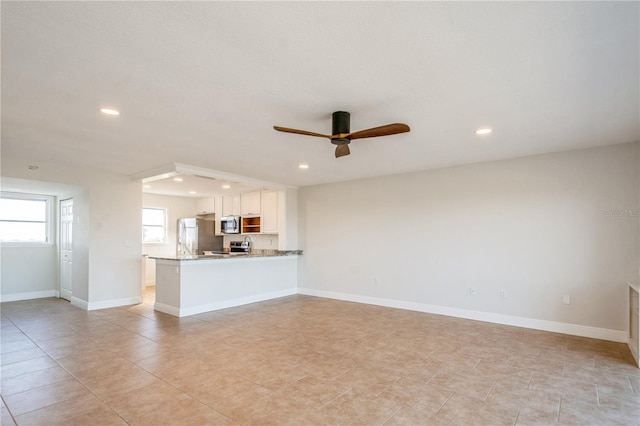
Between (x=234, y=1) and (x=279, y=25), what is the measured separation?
271mm

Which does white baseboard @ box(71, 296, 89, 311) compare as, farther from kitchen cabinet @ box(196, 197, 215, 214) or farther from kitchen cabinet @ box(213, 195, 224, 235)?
kitchen cabinet @ box(196, 197, 215, 214)

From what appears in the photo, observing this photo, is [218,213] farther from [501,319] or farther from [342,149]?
[501,319]

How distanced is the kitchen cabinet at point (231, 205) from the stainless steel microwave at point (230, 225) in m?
0.14

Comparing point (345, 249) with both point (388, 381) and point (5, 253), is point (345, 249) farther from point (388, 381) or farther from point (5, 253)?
point (5, 253)

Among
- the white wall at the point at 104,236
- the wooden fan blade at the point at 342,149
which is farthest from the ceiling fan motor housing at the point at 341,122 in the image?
the white wall at the point at 104,236

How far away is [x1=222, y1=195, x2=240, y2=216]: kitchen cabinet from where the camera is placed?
8102 millimetres

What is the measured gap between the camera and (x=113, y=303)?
5887 millimetres

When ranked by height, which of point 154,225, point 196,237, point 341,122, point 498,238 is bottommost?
point 196,237

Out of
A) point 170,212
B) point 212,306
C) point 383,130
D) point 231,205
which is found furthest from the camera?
point 170,212

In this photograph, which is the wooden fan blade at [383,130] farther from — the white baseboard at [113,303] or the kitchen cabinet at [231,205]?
the kitchen cabinet at [231,205]

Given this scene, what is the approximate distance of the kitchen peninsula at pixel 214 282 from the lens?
5.30m

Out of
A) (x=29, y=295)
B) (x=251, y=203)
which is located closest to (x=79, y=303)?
→ (x=29, y=295)

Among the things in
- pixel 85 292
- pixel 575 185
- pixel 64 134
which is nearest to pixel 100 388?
pixel 64 134

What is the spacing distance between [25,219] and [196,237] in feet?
11.1
